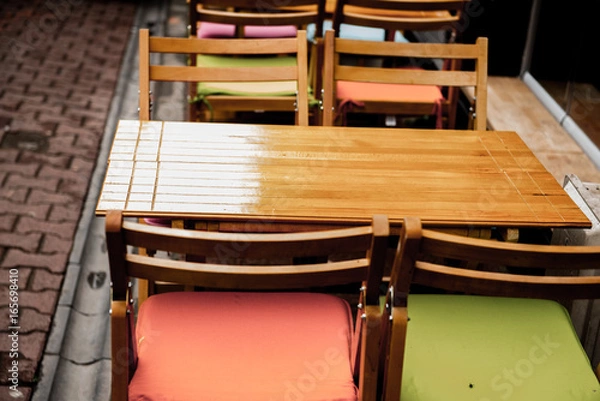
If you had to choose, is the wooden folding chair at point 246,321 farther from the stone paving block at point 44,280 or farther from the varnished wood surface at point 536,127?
the varnished wood surface at point 536,127

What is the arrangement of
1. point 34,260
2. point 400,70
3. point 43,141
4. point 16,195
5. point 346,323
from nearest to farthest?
point 346,323 < point 400,70 < point 34,260 < point 16,195 < point 43,141

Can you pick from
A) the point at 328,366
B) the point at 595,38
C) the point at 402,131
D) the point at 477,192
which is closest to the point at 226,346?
the point at 328,366

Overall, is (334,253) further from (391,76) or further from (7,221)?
(7,221)

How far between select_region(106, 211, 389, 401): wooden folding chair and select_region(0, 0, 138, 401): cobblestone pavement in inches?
34.7

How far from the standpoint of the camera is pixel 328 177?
211cm

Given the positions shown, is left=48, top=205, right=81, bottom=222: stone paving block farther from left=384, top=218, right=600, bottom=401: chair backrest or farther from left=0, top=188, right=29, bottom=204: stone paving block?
left=384, top=218, right=600, bottom=401: chair backrest

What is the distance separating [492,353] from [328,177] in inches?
27.5

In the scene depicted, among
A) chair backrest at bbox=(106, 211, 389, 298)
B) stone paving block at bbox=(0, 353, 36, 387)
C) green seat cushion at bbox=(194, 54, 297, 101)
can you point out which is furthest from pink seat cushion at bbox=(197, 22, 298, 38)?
chair backrest at bbox=(106, 211, 389, 298)

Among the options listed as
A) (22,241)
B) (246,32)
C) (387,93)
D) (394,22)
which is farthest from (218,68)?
(246,32)

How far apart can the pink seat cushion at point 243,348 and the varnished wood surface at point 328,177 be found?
0.25 meters

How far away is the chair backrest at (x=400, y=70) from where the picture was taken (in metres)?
2.65

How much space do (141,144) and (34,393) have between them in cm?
94

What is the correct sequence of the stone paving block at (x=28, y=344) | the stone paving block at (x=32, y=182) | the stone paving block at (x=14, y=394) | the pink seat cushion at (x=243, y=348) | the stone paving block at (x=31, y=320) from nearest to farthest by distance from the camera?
the pink seat cushion at (x=243, y=348) → the stone paving block at (x=14, y=394) → the stone paving block at (x=28, y=344) → the stone paving block at (x=31, y=320) → the stone paving block at (x=32, y=182)

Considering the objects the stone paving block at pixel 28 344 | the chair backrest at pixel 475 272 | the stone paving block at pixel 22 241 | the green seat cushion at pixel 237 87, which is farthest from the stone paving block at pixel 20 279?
the chair backrest at pixel 475 272
